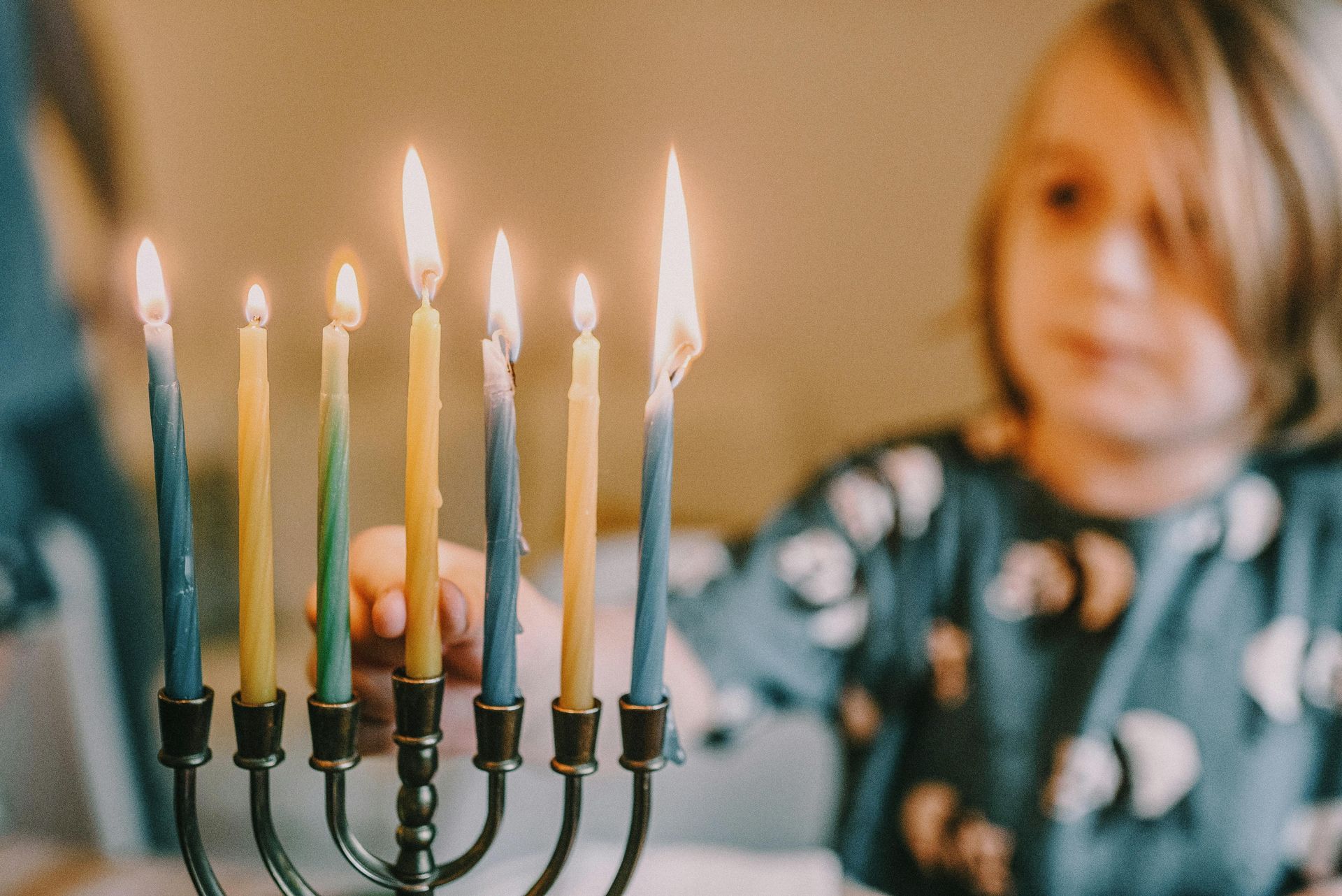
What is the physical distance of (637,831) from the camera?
0.87ft

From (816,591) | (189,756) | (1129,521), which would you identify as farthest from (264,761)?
(1129,521)

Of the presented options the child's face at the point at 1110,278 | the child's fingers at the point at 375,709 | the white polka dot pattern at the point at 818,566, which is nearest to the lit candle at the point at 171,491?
the child's fingers at the point at 375,709

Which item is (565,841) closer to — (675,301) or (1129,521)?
(675,301)

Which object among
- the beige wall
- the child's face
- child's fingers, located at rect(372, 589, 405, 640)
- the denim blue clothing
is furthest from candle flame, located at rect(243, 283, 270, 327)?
the child's face

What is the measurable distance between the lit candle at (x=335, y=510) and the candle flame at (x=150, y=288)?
0.05 metres

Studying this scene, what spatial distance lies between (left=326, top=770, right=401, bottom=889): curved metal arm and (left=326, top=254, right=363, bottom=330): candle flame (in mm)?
141

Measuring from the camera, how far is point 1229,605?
657 mm

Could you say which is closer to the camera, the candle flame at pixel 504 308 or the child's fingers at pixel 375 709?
the candle flame at pixel 504 308

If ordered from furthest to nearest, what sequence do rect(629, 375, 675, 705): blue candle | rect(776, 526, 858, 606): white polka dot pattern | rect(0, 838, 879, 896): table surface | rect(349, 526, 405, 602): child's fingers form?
1. rect(776, 526, 858, 606): white polka dot pattern
2. rect(0, 838, 879, 896): table surface
3. rect(349, 526, 405, 602): child's fingers
4. rect(629, 375, 675, 705): blue candle

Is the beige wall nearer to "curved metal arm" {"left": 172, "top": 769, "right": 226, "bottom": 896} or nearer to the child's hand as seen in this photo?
the child's hand

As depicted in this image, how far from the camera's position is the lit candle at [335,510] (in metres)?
0.25

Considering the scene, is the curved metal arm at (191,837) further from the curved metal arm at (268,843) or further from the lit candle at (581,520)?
the lit candle at (581,520)

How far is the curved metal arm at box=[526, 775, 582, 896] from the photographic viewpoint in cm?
27

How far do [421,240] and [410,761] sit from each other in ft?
0.53
